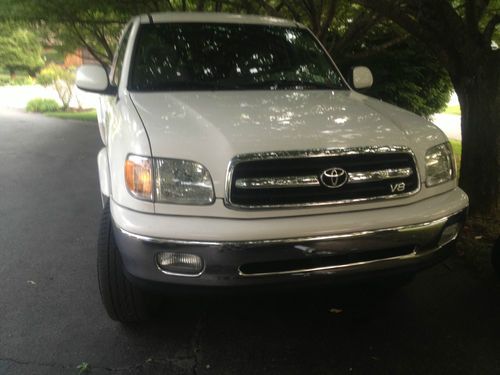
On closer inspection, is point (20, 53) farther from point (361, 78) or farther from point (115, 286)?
point (115, 286)

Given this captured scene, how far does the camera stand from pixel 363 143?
2641 millimetres

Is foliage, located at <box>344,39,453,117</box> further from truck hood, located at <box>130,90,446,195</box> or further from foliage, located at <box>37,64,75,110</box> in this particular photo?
foliage, located at <box>37,64,75,110</box>

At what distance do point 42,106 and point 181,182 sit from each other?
1398 cm

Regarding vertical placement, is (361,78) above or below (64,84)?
above

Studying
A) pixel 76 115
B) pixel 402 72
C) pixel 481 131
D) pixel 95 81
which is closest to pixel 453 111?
pixel 402 72

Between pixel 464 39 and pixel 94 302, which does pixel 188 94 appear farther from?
pixel 464 39

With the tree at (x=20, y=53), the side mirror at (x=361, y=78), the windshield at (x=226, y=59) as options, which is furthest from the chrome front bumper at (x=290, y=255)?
the tree at (x=20, y=53)

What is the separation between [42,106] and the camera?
14.9 m

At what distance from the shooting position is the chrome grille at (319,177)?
2451 mm

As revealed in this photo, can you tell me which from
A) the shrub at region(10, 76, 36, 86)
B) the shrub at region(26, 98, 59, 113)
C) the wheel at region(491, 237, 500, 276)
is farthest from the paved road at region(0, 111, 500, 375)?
the shrub at region(10, 76, 36, 86)

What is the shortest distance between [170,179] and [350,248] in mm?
969

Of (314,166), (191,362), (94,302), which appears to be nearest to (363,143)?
(314,166)

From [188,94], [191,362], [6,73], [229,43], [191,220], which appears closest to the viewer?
[191,220]

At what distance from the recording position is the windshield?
11.7 ft
